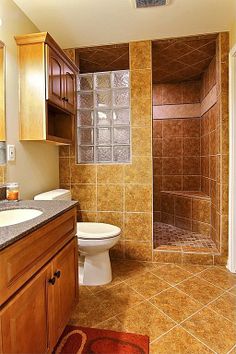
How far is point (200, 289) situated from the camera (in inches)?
72.7

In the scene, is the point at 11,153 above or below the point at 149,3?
below

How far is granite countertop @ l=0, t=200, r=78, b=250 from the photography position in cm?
81

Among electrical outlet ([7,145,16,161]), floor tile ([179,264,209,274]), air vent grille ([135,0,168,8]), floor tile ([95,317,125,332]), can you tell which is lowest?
floor tile ([95,317,125,332])

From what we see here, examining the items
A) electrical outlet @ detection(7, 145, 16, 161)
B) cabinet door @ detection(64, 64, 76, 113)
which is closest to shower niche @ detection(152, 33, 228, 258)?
cabinet door @ detection(64, 64, 76, 113)

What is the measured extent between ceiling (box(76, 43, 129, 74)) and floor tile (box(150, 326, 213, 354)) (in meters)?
2.51

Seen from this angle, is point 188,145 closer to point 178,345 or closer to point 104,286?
point 104,286

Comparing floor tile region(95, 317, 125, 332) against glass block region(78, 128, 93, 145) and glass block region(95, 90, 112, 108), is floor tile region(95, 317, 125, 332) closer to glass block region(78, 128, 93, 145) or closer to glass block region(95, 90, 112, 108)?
glass block region(78, 128, 93, 145)

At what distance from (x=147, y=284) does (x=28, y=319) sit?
1.24 m

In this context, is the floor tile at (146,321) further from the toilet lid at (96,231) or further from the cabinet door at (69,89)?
the cabinet door at (69,89)

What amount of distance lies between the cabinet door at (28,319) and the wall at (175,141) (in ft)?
8.96

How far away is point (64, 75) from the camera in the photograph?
1971 mm

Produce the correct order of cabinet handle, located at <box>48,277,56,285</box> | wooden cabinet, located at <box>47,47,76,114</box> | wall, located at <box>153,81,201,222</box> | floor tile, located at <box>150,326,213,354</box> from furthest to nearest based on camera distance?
1. wall, located at <box>153,81,201,222</box>
2. wooden cabinet, located at <box>47,47,76,114</box>
3. floor tile, located at <box>150,326,213,354</box>
4. cabinet handle, located at <box>48,277,56,285</box>

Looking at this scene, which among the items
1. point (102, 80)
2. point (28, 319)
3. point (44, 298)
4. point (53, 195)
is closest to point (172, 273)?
point (53, 195)

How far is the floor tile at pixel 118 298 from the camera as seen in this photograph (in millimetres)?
1623
